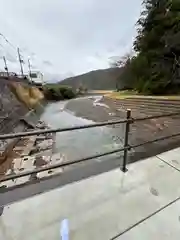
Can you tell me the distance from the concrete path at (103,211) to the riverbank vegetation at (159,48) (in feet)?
44.5

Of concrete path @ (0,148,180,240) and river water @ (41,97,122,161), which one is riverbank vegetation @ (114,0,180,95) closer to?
river water @ (41,97,122,161)

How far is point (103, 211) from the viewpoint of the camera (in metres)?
1.62

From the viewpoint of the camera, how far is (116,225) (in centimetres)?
148

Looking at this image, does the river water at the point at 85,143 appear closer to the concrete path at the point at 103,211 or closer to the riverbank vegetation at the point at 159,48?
the concrete path at the point at 103,211

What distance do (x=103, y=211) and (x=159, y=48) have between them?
1628 cm

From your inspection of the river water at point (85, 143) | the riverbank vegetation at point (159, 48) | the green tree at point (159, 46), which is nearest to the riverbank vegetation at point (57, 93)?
the riverbank vegetation at point (159, 48)

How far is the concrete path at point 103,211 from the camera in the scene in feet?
4.62

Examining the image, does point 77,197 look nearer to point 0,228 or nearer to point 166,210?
point 0,228

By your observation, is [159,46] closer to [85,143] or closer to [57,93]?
[85,143]

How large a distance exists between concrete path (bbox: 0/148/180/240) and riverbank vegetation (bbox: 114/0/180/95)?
44.5ft

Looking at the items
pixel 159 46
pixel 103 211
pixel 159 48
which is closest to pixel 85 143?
pixel 103 211

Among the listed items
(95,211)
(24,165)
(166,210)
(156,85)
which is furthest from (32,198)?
(156,85)

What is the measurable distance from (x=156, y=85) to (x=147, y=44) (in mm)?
4185

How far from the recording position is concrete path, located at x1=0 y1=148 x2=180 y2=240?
1409 mm
